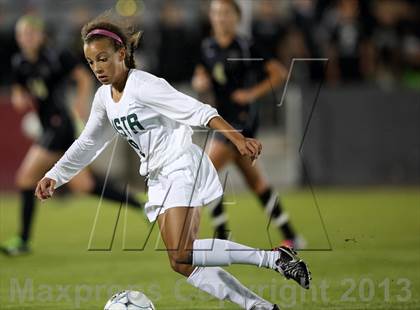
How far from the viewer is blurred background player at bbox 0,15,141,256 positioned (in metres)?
9.91

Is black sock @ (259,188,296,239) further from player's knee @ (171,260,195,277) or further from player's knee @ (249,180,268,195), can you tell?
player's knee @ (171,260,195,277)

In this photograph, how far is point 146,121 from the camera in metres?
5.62

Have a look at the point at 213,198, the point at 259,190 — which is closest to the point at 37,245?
the point at 259,190

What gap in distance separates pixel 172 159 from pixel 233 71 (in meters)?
3.73

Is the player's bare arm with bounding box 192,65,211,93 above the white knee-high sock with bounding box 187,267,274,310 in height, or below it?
above

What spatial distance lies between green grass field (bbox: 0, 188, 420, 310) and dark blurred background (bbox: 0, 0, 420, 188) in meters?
2.00

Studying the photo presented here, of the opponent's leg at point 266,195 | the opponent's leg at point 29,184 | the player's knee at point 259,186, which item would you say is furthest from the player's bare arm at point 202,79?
the opponent's leg at point 29,184

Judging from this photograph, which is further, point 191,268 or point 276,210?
point 276,210

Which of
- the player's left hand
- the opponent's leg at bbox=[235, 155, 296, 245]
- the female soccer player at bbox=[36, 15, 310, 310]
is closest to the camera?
the female soccer player at bbox=[36, 15, 310, 310]

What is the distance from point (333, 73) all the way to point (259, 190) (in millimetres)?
7824

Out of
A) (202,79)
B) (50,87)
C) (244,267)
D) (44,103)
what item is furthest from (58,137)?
(244,267)

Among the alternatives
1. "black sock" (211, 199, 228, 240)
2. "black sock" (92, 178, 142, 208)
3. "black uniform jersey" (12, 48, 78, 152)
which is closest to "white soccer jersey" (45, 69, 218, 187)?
"black sock" (211, 199, 228, 240)

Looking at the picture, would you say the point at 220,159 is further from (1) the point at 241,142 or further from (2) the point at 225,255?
(1) the point at 241,142

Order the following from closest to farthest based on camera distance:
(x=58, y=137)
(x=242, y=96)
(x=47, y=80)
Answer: (x=242, y=96) → (x=58, y=137) → (x=47, y=80)
